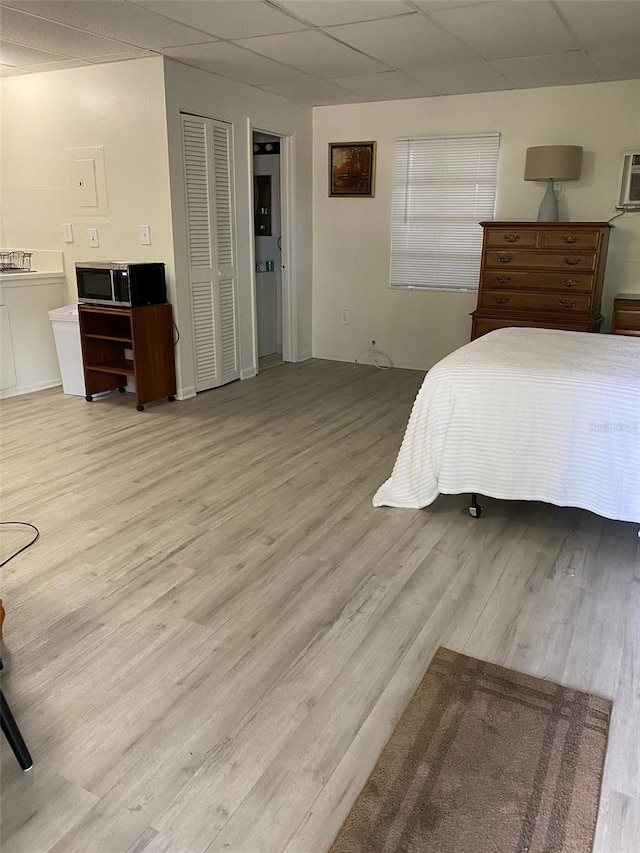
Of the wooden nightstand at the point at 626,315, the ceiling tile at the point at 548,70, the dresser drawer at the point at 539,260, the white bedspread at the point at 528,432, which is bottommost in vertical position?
the white bedspread at the point at 528,432

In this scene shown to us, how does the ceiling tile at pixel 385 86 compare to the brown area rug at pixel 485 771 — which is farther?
the ceiling tile at pixel 385 86

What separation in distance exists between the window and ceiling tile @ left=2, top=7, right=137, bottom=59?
263 centimetres

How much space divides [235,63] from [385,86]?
1.28 m

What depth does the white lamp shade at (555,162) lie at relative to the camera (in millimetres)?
4527

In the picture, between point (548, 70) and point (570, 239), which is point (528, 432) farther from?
point (548, 70)

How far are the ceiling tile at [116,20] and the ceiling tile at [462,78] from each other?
5.46 ft

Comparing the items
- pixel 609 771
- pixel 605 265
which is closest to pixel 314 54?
pixel 605 265

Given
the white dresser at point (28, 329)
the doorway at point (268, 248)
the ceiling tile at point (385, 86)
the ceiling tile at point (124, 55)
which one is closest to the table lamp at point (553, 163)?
the ceiling tile at point (385, 86)

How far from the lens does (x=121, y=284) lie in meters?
4.35

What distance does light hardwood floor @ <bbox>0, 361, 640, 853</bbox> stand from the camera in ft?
4.85

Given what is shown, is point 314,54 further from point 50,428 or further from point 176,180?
point 50,428

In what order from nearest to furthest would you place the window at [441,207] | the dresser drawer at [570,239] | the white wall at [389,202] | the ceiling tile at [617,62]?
the ceiling tile at [617,62] < the dresser drawer at [570,239] < the white wall at [389,202] < the window at [441,207]

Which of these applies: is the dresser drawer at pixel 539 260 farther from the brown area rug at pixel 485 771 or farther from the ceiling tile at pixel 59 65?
the brown area rug at pixel 485 771

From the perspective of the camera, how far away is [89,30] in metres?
3.58
